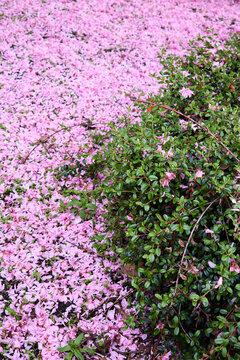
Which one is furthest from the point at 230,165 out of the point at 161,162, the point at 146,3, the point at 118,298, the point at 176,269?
the point at 146,3

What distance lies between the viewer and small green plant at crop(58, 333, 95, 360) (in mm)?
2373

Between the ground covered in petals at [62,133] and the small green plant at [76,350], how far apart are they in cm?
9

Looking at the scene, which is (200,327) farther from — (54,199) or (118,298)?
(54,199)

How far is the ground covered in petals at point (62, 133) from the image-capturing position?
269cm

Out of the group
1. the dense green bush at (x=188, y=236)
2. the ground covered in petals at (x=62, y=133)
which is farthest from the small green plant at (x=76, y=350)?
the dense green bush at (x=188, y=236)

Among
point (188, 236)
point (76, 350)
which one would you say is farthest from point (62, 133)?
point (76, 350)

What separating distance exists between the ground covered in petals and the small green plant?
9 centimetres

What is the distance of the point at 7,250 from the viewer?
322 cm

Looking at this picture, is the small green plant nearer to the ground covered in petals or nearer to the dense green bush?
the ground covered in petals

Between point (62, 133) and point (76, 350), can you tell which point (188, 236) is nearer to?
point (76, 350)

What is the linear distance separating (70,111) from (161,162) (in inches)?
118

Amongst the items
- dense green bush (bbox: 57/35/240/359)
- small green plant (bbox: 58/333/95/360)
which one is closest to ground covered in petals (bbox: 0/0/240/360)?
small green plant (bbox: 58/333/95/360)

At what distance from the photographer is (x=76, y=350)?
94.6 inches

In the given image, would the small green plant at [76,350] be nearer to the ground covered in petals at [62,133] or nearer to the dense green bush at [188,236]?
the ground covered in petals at [62,133]
